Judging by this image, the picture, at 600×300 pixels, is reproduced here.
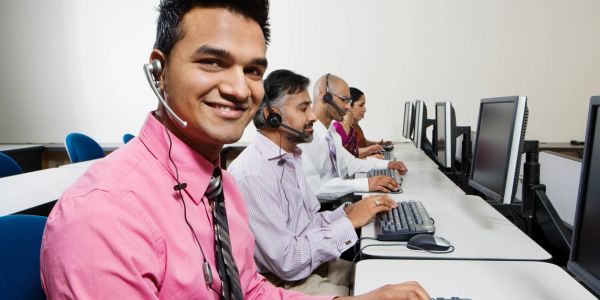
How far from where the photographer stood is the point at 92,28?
189 inches

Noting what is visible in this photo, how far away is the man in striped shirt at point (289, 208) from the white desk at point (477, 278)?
0.89ft

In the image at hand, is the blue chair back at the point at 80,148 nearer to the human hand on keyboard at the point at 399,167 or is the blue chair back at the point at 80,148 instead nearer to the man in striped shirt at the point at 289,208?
the man in striped shirt at the point at 289,208

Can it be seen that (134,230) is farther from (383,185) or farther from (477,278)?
(383,185)

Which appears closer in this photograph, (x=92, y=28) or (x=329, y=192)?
(x=329, y=192)

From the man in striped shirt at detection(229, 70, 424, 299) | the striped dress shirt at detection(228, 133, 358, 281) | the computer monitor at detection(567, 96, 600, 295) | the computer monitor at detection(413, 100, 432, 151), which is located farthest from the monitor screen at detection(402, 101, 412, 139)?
the computer monitor at detection(567, 96, 600, 295)

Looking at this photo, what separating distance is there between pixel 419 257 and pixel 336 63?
369cm

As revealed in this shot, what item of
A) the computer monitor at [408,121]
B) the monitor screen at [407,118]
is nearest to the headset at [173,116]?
the computer monitor at [408,121]

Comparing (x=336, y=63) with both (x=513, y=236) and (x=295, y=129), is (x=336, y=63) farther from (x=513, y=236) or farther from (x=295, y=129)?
(x=513, y=236)

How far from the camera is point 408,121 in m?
4.13

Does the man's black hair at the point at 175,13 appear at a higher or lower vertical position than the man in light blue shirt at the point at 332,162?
higher

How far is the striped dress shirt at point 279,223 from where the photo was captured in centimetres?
129

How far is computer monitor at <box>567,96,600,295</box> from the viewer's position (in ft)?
2.42

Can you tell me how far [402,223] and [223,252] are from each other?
74 cm

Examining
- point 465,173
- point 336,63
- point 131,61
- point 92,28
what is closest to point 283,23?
point 336,63
